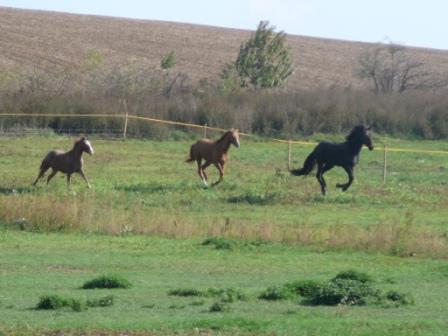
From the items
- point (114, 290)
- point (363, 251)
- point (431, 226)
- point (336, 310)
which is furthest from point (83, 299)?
point (431, 226)

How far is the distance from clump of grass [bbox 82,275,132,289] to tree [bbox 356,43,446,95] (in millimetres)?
56138

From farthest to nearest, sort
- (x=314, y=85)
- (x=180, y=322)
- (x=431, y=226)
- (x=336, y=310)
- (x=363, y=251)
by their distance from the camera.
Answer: (x=314, y=85), (x=431, y=226), (x=363, y=251), (x=336, y=310), (x=180, y=322)

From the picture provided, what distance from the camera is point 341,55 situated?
4222 inches

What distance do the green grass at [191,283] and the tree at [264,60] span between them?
4580 centimetres

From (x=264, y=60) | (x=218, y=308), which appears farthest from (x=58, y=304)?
(x=264, y=60)

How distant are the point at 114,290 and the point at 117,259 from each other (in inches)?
Result: 165

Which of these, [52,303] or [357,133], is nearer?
[52,303]

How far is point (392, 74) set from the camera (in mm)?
75688

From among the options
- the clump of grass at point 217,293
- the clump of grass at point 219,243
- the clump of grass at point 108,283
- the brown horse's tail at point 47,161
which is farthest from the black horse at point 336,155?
the clump of grass at point 217,293

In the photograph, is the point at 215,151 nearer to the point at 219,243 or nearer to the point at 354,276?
the point at 219,243

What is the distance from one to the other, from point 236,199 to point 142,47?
63.0m

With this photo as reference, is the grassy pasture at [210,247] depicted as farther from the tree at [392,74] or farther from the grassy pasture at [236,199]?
the tree at [392,74]

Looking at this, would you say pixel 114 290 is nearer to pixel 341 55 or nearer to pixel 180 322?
pixel 180 322

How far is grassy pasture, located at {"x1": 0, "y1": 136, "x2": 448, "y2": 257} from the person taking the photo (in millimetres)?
23750
